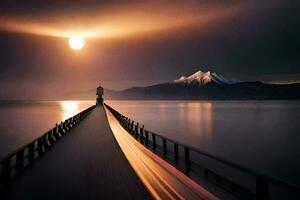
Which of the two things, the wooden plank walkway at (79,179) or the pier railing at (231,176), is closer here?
the pier railing at (231,176)

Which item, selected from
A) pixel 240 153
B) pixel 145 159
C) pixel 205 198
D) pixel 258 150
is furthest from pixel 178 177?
pixel 258 150

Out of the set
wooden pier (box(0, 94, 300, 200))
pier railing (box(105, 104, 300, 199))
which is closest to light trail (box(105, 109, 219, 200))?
wooden pier (box(0, 94, 300, 200))

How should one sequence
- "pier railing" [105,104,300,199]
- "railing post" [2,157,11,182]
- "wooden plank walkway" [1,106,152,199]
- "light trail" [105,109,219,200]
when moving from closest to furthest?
"pier railing" [105,104,300,199] → "light trail" [105,109,219,200] → "wooden plank walkway" [1,106,152,199] → "railing post" [2,157,11,182]

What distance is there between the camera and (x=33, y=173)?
10.9 metres

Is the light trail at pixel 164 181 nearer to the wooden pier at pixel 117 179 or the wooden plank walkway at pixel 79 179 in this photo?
the wooden pier at pixel 117 179

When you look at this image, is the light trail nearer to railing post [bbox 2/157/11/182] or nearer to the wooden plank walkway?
the wooden plank walkway

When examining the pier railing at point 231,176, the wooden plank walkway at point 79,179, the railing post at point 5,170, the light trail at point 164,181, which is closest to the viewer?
the pier railing at point 231,176

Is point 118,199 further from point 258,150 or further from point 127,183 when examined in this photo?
point 258,150

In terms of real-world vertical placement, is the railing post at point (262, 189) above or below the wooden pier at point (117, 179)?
above

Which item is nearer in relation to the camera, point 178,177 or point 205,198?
point 205,198

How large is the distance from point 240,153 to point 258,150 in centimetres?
346

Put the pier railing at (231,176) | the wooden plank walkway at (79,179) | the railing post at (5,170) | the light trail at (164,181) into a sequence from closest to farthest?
the pier railing at (231,176)
the light trail at (164,181)
the wooden plank walkway at (79,179)
the railing post at (5,170)

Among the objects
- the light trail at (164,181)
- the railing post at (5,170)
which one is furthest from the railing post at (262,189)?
the railing post at (5,170)

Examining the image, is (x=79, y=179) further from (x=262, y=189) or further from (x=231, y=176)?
(x=231, y=176)
